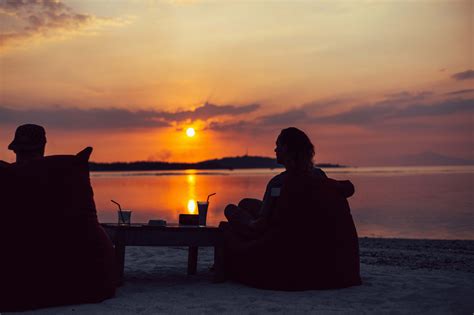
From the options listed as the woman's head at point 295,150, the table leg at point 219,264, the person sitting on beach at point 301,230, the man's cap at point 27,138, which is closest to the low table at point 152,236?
the table leg at point 219,264

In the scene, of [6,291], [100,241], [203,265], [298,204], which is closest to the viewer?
[6,291]

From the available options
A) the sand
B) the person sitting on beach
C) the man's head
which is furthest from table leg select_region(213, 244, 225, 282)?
the man's head

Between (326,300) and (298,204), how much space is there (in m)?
0.87

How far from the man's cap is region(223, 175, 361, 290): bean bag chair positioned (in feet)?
6.95

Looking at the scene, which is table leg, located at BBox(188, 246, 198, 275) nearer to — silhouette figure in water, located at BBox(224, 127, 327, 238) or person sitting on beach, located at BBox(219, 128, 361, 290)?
person sitting on beach, located at BBox(219, 128, 361, 290)

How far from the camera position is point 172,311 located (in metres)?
4.34

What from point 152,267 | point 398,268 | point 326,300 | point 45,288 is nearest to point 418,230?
point 398,268

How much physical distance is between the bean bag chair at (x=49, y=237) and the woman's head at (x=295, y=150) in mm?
1663

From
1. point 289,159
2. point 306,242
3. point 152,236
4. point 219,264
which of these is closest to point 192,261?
point 219,264

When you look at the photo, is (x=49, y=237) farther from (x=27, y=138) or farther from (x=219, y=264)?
(x=219, y=264)

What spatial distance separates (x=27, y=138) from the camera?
15.8 feet

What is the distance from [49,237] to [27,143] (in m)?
0.86

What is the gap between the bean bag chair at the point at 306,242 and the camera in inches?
204

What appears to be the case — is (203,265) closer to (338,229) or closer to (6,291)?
(338,229)
